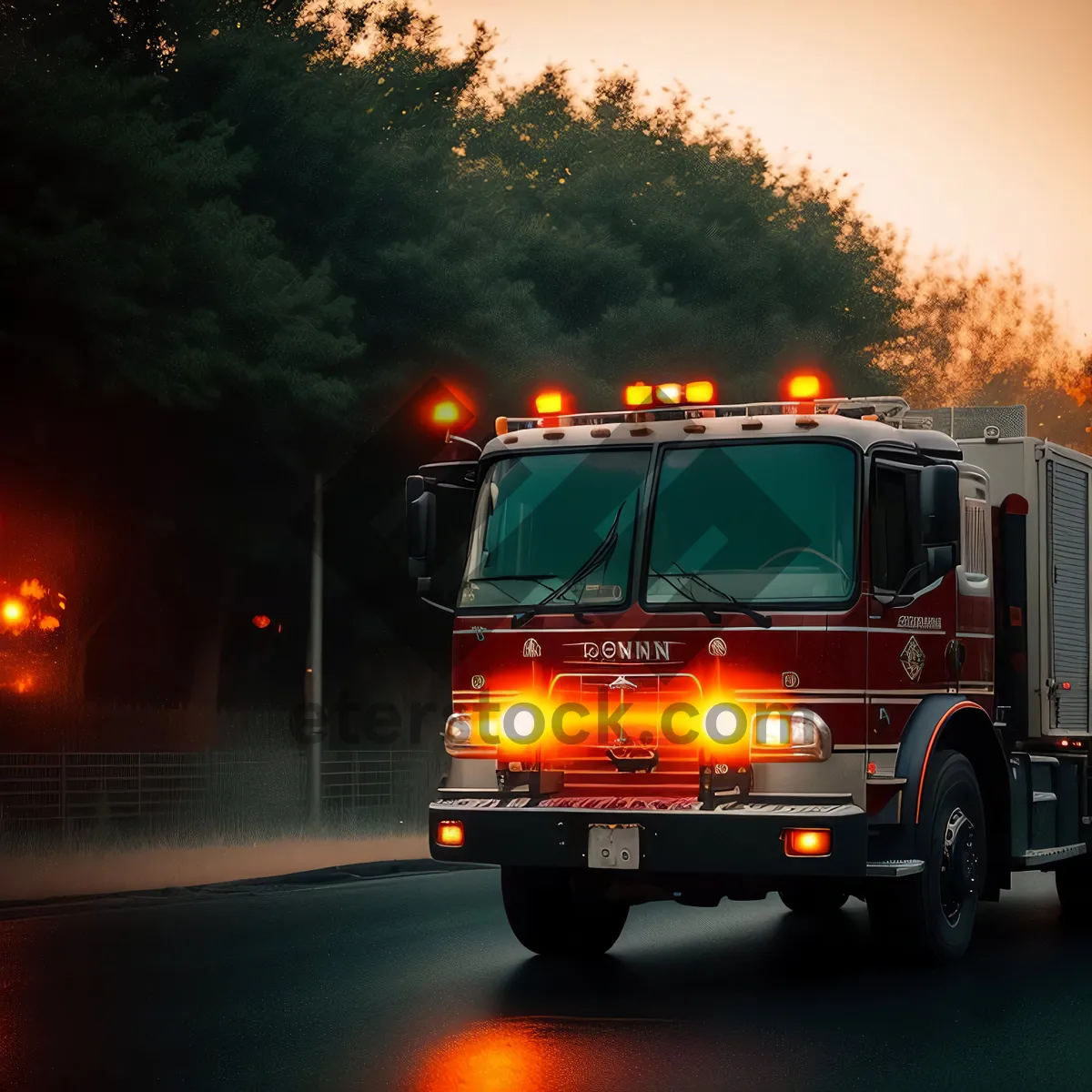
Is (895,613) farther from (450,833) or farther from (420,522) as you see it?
(420,522)

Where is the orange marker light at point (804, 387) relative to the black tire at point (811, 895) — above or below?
above

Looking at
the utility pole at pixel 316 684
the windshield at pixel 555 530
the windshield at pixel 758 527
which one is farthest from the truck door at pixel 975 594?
the utility pole at pixel 316 684

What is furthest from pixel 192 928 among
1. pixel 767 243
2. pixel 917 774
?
pixel 767 243

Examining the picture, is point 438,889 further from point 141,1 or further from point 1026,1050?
point 141,1

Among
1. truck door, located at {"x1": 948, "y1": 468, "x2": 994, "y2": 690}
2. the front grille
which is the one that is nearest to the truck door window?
truck door, located at {"x1": 948, "y1": 468, "x2": 994, "y2": 690}

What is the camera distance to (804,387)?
37.0 ft

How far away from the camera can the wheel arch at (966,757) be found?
10492 millimetres

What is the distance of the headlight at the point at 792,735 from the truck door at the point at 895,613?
39 cm

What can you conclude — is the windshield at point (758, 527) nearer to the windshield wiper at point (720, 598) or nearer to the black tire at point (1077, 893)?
the windshield wiper at point (720, 598)

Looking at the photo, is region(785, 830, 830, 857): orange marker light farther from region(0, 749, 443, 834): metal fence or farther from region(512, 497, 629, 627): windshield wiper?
region(0, 749, 443, 834): metal fence

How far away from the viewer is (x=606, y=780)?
10.6 metres

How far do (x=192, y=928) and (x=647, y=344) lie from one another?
1547 centimetres

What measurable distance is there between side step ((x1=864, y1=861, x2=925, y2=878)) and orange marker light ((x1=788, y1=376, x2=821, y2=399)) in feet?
9.09

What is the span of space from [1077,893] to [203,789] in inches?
449
